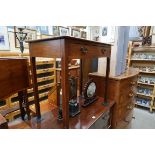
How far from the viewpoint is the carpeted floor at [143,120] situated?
2.57 metres

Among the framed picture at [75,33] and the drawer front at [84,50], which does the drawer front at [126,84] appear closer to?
the drawer front at [84,50]

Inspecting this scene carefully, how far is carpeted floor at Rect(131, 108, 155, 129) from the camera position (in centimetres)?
257

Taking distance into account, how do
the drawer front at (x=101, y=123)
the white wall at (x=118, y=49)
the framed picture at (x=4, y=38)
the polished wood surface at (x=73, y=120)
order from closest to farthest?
the polished wood surface at (x=73, y=120)
the drawer front at (x=101, y=123)
the white wall at (x=118, y=49)
the framed picture at (x=4, y=38)

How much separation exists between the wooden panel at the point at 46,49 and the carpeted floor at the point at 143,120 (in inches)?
94.4

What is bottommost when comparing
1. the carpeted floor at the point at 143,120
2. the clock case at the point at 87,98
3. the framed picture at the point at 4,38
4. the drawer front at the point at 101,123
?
the carpeted floor at the point at 143,120

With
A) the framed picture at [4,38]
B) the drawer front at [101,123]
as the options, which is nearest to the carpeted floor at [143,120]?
the drawer front at [101,123]

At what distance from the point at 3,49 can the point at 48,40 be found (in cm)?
182

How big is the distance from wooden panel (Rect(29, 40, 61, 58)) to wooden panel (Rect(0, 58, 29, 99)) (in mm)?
129

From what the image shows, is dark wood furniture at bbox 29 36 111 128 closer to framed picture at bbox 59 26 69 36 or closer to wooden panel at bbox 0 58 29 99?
wooden panel at bbox 0 58 29 99

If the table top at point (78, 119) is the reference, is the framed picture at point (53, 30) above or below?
above

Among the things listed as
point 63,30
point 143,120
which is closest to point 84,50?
point 63,30

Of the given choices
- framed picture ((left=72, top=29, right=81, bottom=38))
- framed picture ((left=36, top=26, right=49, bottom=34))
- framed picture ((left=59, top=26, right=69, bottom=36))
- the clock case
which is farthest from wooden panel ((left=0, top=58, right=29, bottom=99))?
framed picture ((left=72, top=29, right=81, bottom=38))

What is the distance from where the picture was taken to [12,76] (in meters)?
0.85

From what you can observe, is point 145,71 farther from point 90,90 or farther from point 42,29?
point 42,29
